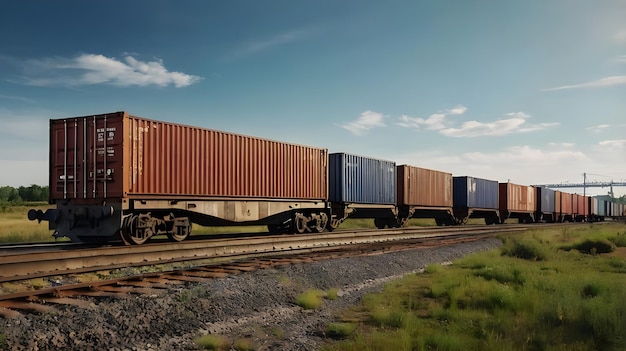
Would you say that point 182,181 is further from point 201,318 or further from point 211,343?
point 211,343

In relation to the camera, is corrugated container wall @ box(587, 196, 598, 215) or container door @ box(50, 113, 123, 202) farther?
corrugated container wall @ box(587, 196, 598, 215)

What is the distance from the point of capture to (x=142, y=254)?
461 inches

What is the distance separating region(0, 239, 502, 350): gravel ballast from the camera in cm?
615

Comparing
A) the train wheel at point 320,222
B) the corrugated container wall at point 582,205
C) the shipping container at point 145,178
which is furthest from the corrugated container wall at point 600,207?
the shipping container at point 145,178

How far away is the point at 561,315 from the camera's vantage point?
26.6ft

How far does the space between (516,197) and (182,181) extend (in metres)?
35.0

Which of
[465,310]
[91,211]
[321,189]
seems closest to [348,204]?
[321,189]

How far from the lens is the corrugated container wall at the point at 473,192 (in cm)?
3419

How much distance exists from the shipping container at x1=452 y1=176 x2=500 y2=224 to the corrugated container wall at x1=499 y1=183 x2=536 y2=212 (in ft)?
3.96

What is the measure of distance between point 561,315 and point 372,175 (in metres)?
16.6

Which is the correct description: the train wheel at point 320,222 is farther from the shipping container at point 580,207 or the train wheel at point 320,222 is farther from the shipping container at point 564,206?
the shipping container at point 580,207

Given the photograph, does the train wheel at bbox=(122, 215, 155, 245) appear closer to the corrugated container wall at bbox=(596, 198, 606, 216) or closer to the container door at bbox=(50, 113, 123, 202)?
the container door at bbox=(50, 113, 123, 202)

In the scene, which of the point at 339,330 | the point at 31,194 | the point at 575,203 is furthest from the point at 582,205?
the point at 31,194

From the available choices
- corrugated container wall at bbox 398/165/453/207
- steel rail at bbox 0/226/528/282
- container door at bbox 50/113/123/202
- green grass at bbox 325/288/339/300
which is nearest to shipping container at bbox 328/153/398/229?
corrugated container wall at bbox 398/165/453/207
